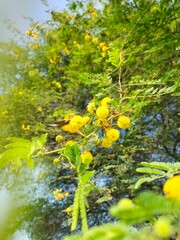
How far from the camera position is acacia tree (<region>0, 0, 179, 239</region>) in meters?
0.79

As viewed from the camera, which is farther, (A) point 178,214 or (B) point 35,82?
(B) point 35,82

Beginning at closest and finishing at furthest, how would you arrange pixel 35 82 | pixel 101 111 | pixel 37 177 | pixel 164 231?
pixel 164 231 → pixel 101 111 → pixel 37 177 → pixel 35 82

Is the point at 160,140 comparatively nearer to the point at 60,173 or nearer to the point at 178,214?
the point at 60,173

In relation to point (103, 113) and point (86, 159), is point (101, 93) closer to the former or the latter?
point (103, 113)

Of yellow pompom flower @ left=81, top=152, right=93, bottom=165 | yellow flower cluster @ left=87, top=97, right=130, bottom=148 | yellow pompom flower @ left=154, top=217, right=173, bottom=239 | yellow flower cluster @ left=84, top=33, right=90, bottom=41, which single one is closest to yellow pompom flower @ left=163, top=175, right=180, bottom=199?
yellow pompom flower @ left=154, top=217, right=173, bottom=239

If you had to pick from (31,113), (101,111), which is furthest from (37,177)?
(101,111)

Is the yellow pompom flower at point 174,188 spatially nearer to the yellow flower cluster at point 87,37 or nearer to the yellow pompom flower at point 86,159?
the yellow pompom flower at point 86,159


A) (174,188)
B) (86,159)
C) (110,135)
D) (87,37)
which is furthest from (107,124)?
(87,37)

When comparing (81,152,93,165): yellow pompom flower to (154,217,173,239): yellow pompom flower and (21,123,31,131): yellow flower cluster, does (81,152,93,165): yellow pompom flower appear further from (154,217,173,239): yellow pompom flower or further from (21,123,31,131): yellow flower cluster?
(21,123,31,131): yellow flower cluster

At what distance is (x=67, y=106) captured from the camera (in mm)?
4012

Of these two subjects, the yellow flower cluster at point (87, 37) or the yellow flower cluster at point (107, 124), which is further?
the yellow flower cluster at point (87, 37)

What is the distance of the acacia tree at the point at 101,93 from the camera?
0.79 metres

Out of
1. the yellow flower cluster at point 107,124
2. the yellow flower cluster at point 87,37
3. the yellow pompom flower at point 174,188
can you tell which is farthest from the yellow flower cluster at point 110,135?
the yellow flower cluster at point 87,37

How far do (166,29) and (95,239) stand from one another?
5.71 ft
